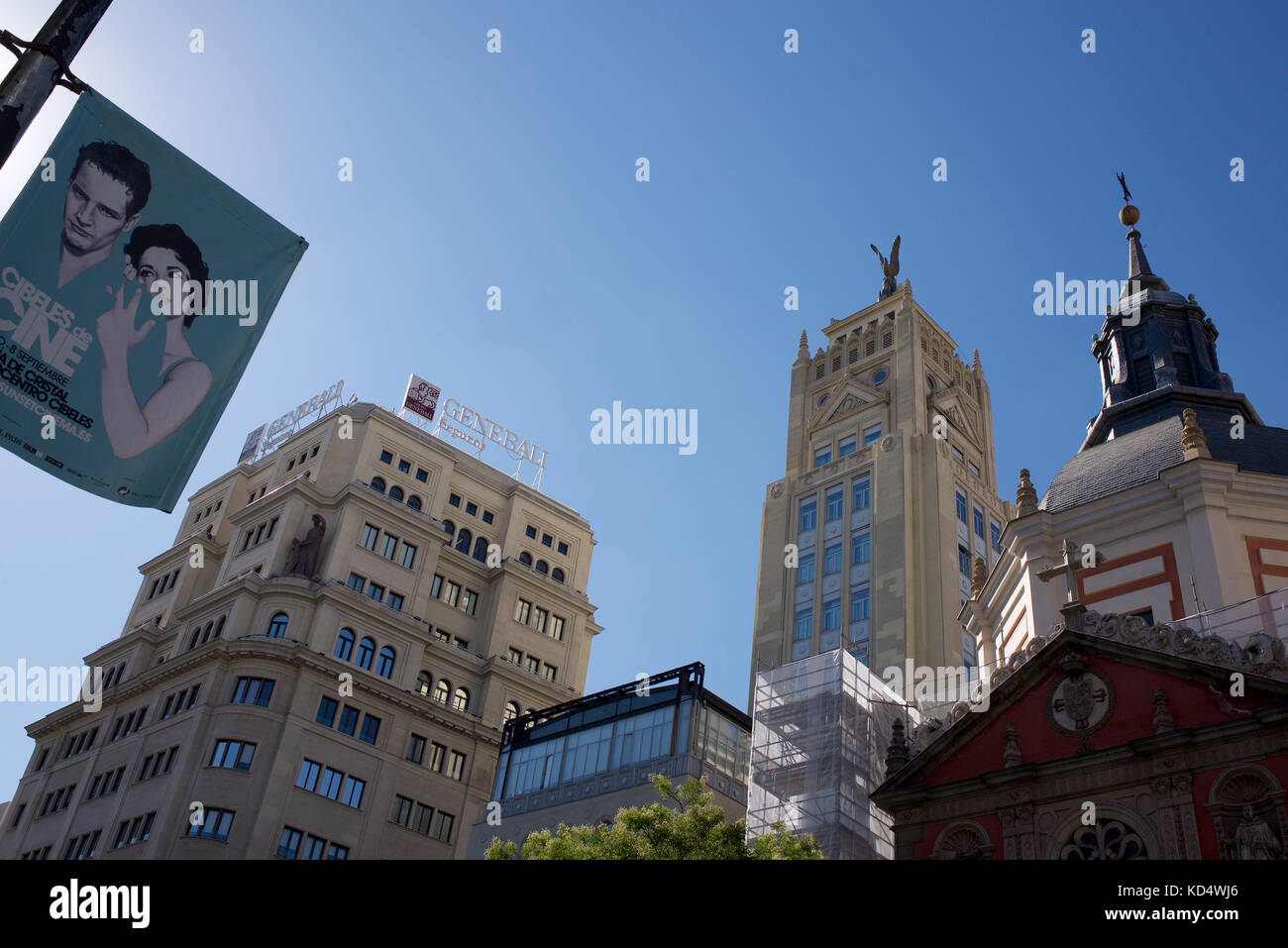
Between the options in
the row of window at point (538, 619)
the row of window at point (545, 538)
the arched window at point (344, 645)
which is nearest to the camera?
the arched window at point (344, 645)

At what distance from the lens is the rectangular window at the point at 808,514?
7506 centimetres

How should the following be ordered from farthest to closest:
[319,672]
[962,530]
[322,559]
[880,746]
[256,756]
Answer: [962,530]
[322,559]
[319,672]
[256,756]
[880,746]

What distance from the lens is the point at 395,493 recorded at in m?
73.4

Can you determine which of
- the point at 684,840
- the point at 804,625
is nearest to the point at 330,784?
the point at 804,625

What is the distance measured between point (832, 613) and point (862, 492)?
8.92m

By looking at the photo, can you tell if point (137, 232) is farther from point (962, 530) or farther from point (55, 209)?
point (962, 530)

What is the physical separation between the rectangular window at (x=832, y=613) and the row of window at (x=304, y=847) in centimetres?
2981

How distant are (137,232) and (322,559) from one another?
56294 mm

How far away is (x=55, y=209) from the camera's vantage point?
12453 millimetres

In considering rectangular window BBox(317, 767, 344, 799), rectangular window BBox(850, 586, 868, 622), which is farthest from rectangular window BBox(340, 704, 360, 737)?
rectangular window BBox(850, 586, 868, 622)

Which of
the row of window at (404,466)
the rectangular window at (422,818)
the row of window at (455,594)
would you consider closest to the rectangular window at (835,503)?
the row of window at (455,594)

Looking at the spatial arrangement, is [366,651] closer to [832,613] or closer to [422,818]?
[422,818]

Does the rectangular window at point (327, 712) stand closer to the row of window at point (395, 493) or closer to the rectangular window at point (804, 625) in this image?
the row of window at point (395, 493)
